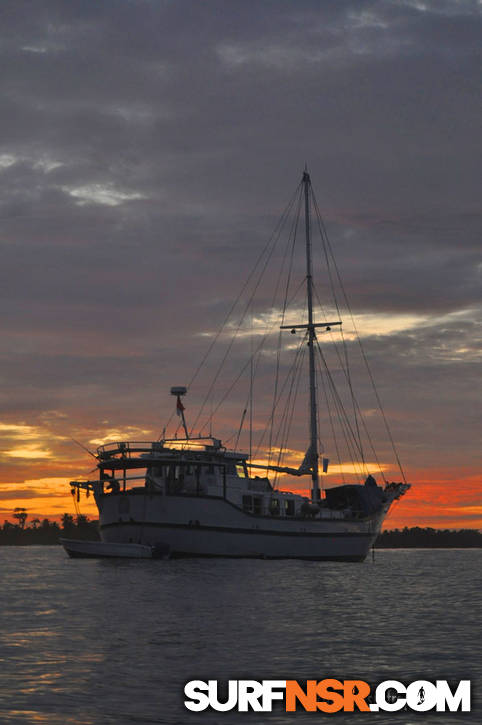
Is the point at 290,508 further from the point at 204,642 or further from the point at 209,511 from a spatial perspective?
the point at 204,642

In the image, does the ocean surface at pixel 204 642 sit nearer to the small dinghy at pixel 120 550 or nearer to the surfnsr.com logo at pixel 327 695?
the surfnsr.com logo at pixel 327 695

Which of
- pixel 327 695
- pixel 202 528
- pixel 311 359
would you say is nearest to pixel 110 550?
pixel 202 528

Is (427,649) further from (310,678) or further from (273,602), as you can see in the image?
(273,602)

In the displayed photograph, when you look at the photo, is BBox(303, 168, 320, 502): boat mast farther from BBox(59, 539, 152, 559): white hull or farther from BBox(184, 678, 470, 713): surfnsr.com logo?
BBox(184, 678, 470, 713): surfnsr.com logo

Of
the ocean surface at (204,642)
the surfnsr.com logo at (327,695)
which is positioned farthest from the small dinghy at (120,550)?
the surfnsr.com logo at (327,695)

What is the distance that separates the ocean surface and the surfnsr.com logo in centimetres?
40

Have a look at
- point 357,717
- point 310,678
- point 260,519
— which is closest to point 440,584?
point 260,519

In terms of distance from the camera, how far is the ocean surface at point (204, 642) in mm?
18641

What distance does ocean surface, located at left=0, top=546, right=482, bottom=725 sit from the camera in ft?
61.2

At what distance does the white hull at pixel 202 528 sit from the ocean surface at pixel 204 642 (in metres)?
17.7

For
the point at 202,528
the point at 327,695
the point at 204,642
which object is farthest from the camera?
the point at 202,528

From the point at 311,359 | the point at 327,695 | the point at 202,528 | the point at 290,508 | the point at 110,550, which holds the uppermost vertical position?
the point at 311,359

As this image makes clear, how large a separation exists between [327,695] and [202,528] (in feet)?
176

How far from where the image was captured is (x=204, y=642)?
28609mm
